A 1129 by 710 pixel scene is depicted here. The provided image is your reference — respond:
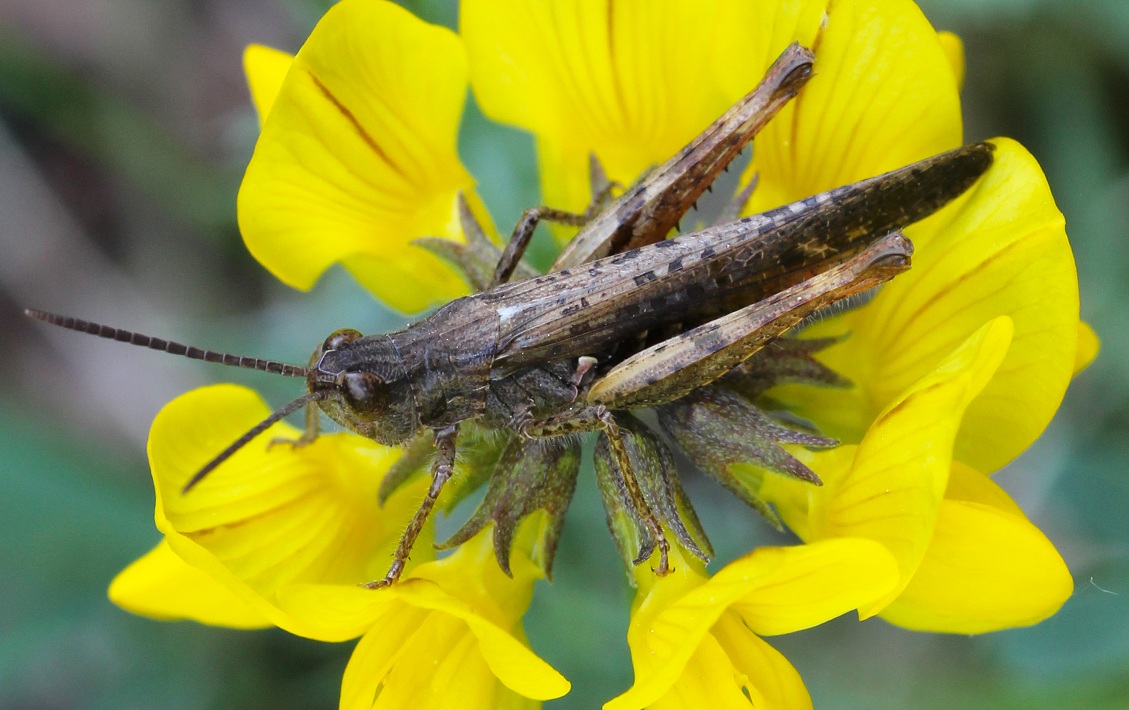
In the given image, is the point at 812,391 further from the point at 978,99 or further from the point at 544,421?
the point at 978,99

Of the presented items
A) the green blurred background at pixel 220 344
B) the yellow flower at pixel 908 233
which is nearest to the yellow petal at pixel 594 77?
the yellow flower at pixel 908 233

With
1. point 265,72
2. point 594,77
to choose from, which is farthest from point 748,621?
point 265,72

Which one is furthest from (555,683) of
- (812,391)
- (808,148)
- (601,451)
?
(808,148)

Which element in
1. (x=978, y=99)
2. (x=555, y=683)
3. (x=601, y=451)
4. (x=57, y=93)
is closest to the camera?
(x=555, y=683)

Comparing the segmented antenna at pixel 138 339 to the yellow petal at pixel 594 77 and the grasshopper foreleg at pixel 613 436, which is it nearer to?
the grasshopper foreleg at pixel 613 436

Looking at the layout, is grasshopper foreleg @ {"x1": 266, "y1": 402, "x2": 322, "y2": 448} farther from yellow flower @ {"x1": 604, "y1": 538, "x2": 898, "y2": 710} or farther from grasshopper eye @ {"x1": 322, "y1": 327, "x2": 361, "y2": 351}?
yellow flower @ {"x1": 604, "y1": 538, "x2": 898, "y2": 710}

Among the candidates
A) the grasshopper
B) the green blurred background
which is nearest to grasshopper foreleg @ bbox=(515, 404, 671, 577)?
the grasshopper

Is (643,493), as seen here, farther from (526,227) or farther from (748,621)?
(526,227)

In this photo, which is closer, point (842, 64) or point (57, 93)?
point (842, 64)
